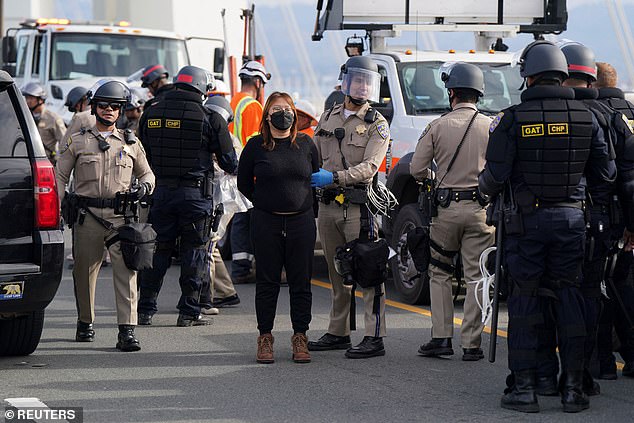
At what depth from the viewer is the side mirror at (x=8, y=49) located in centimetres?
1927

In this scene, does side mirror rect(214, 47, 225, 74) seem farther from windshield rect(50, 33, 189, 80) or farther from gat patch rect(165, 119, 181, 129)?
gat patch rect(165, 119, 181, 129)

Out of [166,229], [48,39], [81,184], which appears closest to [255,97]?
[166,229]

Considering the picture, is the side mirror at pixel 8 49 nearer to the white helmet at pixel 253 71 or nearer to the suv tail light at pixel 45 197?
the white helmet at pixel 253 71

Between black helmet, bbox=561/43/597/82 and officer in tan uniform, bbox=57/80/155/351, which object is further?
officer in tan uniform, bbox=57/80/155/351

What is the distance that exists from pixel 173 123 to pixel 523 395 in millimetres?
3845

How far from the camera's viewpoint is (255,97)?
11703mm

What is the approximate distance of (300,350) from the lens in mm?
8141

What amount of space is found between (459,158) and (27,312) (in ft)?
9.93

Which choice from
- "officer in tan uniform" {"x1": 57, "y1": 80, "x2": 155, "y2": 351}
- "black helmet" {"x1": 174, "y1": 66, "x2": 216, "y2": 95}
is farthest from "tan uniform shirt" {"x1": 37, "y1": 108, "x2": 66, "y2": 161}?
"officer in tan uniform" {"x1": 57, "y1": 80, "x2": 155, "y2": 351}

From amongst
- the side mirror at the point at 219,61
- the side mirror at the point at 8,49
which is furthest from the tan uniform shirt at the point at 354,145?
the side mirror at the point at 8,49

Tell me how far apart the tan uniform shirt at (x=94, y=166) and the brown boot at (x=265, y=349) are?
1.58m

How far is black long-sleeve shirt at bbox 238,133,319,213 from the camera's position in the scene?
26.2 ft

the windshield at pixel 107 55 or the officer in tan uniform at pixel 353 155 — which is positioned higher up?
the windshield at pixel 107 55

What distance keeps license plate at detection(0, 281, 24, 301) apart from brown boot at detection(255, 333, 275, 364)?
1.65 metres
